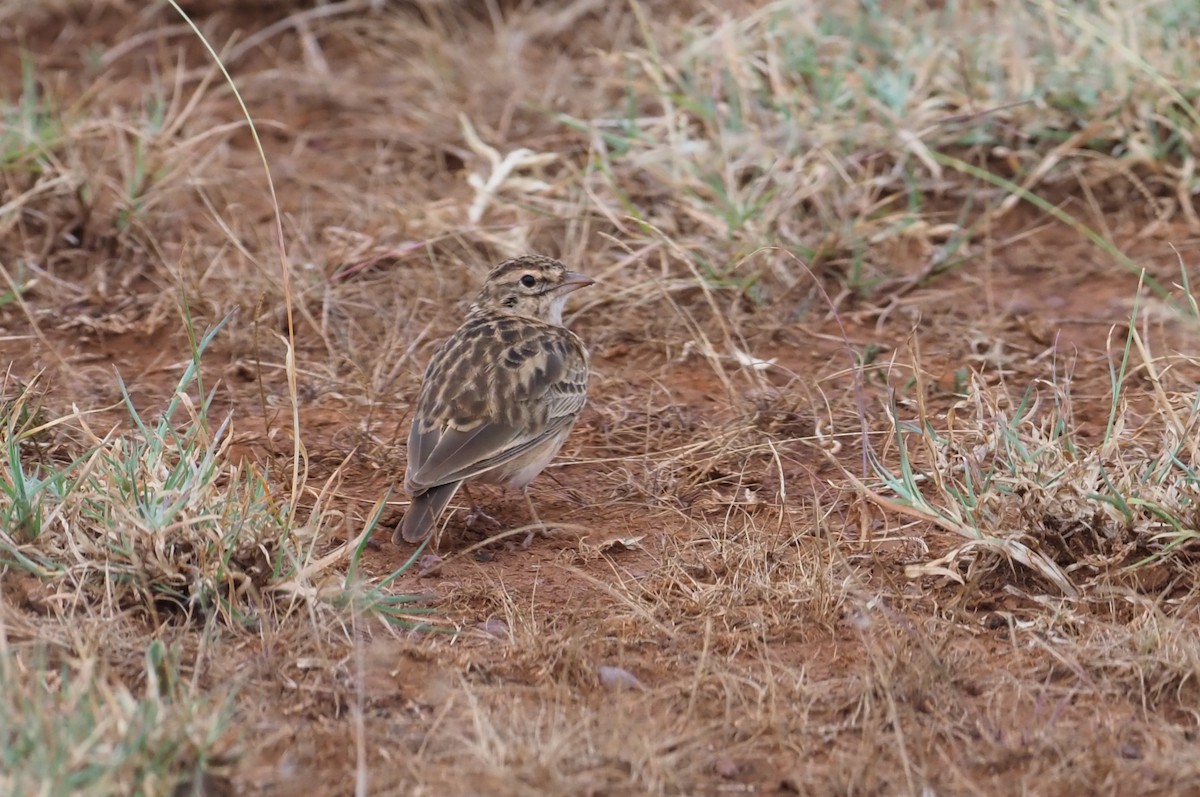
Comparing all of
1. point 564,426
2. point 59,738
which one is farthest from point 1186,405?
point 59,738

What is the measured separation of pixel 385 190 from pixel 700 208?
185 centimetres

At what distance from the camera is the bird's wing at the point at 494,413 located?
5871mm

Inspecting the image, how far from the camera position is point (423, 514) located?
18.7 feet

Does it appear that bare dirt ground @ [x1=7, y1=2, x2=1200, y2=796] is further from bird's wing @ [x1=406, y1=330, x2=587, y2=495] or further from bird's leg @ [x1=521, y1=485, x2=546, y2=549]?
bird's wing @ [x1=406, y1=330, x2=587, y2=495]

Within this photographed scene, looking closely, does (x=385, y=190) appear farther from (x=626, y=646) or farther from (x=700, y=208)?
(x=626, y=646)

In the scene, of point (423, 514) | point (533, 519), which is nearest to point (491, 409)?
point (533, 519)

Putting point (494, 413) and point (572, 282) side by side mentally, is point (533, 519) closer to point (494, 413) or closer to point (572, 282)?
point (494, 413)

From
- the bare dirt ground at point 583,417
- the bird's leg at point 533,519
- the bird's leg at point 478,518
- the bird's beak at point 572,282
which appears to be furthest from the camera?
the bird's beak at point 572,282

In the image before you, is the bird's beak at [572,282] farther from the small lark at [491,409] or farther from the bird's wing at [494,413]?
the bird's wing at [494,413]

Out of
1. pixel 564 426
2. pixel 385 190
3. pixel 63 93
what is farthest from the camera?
pixel 63 93

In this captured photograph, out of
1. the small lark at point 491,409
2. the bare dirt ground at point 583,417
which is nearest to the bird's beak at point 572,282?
the small lark at point 491,409

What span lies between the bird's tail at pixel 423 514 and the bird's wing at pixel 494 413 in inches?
1.9

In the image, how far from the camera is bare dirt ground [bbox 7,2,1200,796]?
14.5ft

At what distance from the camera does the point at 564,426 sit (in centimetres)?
627
